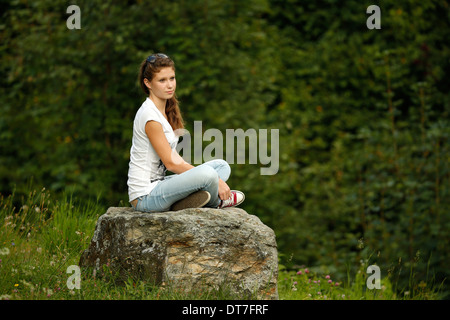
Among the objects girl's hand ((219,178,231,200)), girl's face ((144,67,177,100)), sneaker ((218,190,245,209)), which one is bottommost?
sneaker ((218,190,245,209))

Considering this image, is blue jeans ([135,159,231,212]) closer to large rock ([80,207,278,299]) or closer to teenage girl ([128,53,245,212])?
teenage girl ([128,53,245,212])

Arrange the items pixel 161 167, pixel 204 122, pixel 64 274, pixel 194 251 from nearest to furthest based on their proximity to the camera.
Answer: pixel 194 251
pixel 64 274
pixel 161 167
pixel 204 122

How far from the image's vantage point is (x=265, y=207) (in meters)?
7.96

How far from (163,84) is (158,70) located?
0.34ft

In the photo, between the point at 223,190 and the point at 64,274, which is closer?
the point at 64,274

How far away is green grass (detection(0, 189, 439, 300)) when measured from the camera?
11.2 feet

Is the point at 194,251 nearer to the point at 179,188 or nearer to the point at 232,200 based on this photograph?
the point at 179,188

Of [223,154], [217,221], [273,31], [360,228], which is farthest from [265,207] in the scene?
[217,221]

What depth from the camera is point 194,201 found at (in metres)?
3.79

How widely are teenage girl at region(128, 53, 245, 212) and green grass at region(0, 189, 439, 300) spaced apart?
59 cm

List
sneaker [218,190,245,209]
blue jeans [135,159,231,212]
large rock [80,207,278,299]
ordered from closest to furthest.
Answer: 1. large rock [80,207,278,299]
2. blue jeans [135,159,231,212]
3. sneaker [218,190,245,209]

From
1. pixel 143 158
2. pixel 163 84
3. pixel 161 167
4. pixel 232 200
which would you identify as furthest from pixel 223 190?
pixel 163 84

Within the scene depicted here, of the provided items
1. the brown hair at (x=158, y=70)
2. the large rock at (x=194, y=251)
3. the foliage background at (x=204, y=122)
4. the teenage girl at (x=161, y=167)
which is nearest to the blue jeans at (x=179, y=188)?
the teenage girl at (x=161, y=167)

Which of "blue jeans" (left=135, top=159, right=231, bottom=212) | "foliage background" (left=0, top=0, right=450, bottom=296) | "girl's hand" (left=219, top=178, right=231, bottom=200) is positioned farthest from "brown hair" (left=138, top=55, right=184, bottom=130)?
"foliage background" (left=0, top=0, right=450, bottom=296)
